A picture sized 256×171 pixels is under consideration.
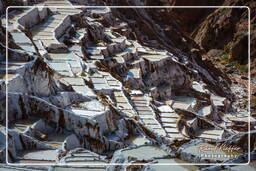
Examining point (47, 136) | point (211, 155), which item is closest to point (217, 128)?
point (47, 136)

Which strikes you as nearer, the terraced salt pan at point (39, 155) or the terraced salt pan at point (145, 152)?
the terraced salt pan at point (145, 152)

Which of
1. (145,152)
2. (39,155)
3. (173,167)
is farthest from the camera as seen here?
(39,155)

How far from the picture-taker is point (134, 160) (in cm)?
866

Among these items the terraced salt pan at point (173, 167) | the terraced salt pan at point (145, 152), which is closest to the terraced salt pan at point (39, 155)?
the terraced salt pan at point (145, 152)

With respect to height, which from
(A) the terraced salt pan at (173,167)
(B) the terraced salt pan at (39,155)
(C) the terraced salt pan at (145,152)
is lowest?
(B) the terraced salt pan at (39,155)

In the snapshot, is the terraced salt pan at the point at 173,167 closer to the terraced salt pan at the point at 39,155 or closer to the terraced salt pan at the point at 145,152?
the terraced salt pan at the point at 145,152

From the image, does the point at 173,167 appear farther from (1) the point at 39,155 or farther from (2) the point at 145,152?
(1) the point at 39,155

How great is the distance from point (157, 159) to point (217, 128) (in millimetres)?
11275

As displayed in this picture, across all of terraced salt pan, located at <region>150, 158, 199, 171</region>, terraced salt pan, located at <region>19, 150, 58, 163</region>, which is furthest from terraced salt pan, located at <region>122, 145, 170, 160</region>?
terraced salt pan, located at <region>19, 150, 58, 163</region>

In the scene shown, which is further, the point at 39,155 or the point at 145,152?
the point at 39,155

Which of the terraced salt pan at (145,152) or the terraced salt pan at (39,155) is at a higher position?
the terraced salt pan at (145,152)

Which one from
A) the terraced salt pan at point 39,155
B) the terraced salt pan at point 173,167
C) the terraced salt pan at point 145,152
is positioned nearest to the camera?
the terraced salt pan at point 173,167

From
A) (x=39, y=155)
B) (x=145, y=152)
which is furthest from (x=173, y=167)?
(x=39, y=155)

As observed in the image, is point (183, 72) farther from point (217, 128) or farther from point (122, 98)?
point (122, 98)
